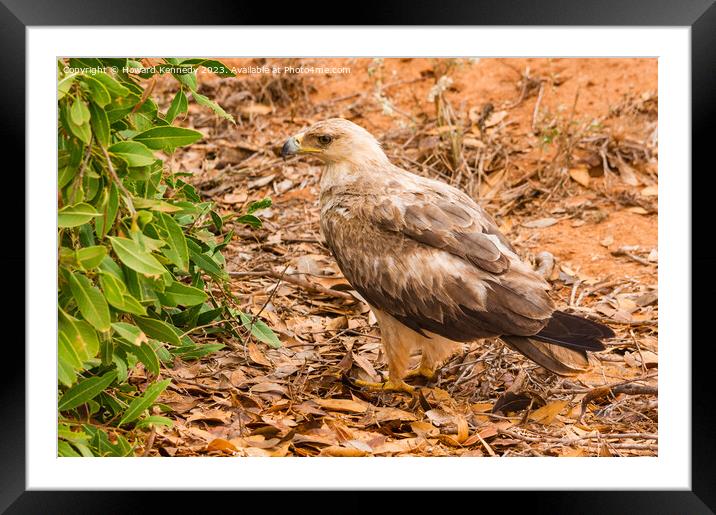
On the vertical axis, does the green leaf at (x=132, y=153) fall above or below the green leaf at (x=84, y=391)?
above

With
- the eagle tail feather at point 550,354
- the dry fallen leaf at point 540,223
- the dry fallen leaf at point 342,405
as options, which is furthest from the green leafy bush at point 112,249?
the dry fallen leaf at point 540,223

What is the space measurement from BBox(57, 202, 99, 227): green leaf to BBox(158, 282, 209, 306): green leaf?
1.57ft

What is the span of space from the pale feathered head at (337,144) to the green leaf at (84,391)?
139 centimetres

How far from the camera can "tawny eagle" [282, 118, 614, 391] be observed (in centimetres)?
365

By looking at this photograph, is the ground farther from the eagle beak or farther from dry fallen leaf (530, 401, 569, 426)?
the eagle beak

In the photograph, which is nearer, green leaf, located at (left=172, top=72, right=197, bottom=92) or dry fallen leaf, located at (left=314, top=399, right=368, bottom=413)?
green leaf, located at (left=172, top=72, right=197, bottom=92)

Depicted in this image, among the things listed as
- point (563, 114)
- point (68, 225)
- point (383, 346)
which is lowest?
point (383, 346)

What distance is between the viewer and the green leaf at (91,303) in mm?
3084

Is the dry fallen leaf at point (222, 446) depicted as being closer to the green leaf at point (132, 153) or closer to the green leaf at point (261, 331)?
the green leaf at point (261, 331)

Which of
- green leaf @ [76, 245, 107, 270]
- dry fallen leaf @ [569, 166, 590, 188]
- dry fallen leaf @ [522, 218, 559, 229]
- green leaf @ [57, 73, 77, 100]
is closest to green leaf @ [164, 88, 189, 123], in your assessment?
green leaf @ [57, 73, 77, 100]

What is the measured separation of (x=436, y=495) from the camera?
3342 millimetres

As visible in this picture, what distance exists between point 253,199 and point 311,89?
0.93 m
